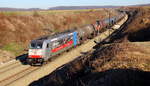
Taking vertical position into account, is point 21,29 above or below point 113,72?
below

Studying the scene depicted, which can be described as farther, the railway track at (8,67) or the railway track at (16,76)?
the railway track at (8,67)

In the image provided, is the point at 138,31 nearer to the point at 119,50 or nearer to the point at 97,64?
the point at 119,50

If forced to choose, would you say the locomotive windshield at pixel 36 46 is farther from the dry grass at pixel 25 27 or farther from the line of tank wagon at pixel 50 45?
the dry grass at pixel 25 27

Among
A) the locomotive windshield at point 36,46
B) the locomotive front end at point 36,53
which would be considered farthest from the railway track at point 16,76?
the locomotive windshield at point 36,46

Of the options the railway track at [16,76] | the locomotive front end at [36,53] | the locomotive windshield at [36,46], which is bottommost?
the railway track at [16,76]

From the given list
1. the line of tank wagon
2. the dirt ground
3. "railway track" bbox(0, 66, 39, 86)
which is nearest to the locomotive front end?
the line of tank wagon

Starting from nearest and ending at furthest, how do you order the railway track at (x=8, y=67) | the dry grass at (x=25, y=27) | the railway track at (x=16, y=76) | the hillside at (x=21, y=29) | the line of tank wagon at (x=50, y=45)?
the railway track at (x=16, y=76) → the railway track at (x=8, y=67) → the line of tank wagon at (x=50, y=45) → the hillside at (x=21, y=29) → the dry grass at (x=25, y=27)

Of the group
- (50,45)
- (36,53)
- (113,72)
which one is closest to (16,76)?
(36,53)

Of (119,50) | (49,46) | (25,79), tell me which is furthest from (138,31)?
(25,79)

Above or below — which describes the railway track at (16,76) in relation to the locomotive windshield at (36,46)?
below

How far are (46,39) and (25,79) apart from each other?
6509 mm

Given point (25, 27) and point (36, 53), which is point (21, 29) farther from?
point (36, 53)

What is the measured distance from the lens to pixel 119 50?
21.1 meters

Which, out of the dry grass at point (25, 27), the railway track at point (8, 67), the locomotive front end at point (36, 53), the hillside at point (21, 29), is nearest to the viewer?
the railway track at point (8, 67)
